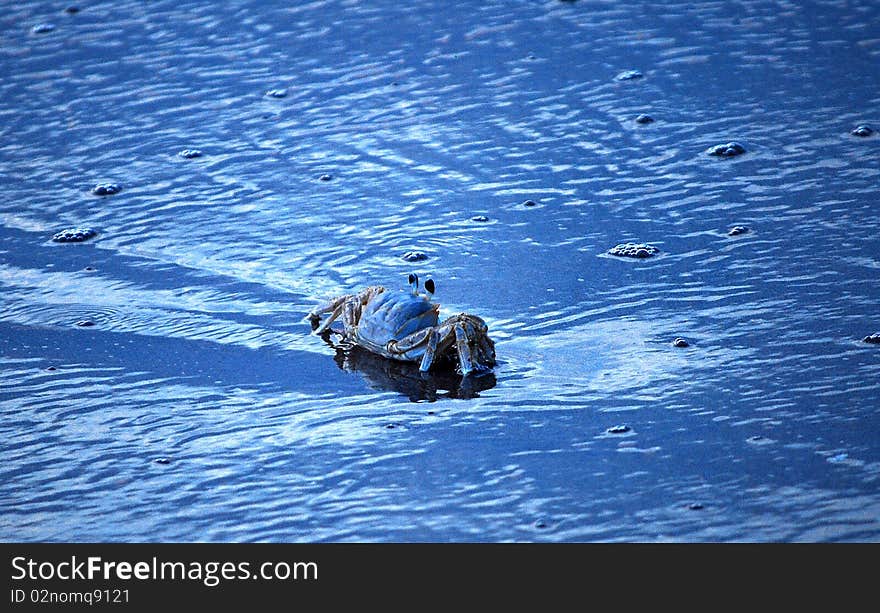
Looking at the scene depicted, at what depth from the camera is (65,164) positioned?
7.56 metres

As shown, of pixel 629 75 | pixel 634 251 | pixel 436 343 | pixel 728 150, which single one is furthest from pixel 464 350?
pixel 629 75

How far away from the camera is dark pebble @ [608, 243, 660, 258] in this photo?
601 centimetres

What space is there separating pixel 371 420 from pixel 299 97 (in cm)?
381

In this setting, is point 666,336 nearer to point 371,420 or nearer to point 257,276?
point 371,420

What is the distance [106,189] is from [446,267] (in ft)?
7.47

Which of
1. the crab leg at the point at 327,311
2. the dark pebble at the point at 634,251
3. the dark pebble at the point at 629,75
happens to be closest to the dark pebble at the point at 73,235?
the crab leg at the point at 327,311

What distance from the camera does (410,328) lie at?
5367mm

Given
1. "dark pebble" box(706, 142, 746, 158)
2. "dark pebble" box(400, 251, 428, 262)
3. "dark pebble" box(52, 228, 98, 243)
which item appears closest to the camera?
"dark pebble" box(400, 251, 428, 262)

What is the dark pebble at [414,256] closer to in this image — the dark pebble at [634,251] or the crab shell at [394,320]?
the crab shell at [394,320]

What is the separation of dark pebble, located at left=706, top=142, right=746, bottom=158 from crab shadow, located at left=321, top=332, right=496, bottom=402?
243 cm

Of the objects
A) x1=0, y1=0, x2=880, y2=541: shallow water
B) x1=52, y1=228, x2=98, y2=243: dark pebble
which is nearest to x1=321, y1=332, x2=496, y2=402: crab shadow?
x1=0, y1=0, x2=880, y2=541: shallow water

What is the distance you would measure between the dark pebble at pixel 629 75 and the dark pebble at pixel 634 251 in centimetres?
216

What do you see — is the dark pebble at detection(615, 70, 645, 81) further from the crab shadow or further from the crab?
the crab shadow
